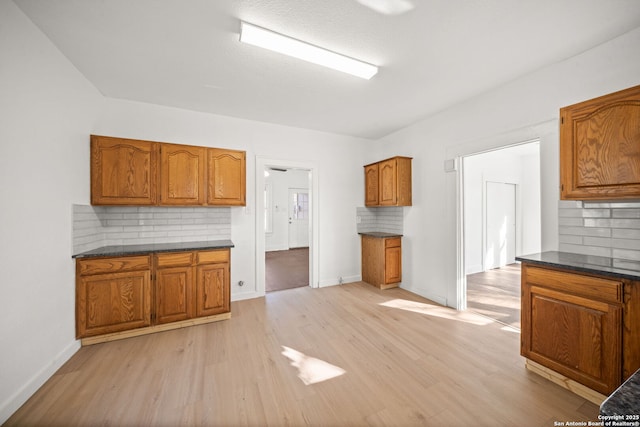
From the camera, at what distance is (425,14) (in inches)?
69.5

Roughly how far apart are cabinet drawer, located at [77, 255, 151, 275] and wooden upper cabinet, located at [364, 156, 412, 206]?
11.3 feet

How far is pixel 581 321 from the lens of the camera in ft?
5.64

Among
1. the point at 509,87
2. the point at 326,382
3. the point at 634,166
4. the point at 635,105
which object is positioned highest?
the point at 509,87

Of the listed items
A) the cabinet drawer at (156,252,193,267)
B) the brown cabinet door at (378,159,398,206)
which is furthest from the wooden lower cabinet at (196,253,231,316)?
the brown cabinet door at (378,159,398,206)

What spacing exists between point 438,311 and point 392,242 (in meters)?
1.27

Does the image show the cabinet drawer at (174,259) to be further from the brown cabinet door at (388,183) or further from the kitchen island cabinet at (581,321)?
the kitchen island cabinet at (581,321)

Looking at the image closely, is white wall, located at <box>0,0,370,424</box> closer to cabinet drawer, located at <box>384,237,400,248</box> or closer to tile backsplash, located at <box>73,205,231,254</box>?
tile backsplash, located at <box>73,205,231,254</box>

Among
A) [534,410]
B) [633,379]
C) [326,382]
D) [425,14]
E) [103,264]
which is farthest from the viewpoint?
[103,264]

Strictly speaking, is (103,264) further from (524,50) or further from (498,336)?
(524,50)

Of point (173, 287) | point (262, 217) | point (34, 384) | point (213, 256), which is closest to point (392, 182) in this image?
point (262, 217)

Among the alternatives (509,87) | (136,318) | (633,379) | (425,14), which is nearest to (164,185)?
(136,318)

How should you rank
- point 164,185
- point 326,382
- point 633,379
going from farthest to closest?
point 164,185
point 326,382
point 633,379

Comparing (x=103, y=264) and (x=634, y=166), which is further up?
(x=634, y=166)

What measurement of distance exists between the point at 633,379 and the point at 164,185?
3.68m
